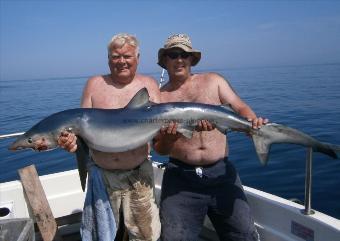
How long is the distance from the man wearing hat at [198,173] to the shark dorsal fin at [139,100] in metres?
0.38

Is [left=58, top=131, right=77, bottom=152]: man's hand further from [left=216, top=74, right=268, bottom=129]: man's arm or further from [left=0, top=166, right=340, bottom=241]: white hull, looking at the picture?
[left=0, top=166, right=340, bottom=241]: white hull

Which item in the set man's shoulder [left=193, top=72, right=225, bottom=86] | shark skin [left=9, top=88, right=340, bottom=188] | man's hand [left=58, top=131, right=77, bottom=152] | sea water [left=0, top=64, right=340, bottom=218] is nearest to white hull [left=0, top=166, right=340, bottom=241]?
shark skin [left=9, top=88, right=340, bottom=188]

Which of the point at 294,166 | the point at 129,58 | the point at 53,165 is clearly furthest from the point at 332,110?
the point at 129,58

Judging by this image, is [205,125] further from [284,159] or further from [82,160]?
[284,159]

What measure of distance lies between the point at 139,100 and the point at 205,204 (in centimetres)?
149

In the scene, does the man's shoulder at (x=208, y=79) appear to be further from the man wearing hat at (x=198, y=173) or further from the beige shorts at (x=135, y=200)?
the beige shorts at (x=135, y=200)

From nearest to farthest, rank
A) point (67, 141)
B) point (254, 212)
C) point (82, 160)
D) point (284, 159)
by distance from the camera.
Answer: point (67, 141) < point (82, 160) < point (254, 212) < point (284, 159)

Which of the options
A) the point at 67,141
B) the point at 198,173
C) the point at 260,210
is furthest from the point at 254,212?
the point at 67,141

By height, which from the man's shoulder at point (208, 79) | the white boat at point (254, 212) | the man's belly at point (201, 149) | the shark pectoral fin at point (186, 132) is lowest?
the white boat at point (254, 212)

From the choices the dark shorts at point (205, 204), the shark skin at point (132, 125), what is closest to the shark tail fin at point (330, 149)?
the shark skin at point (132, 125)

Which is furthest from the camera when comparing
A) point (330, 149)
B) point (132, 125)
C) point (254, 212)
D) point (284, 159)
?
point (284, 159)

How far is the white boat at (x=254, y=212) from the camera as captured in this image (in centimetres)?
387

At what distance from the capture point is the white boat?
387 centimetres

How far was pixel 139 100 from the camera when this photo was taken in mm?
4066
